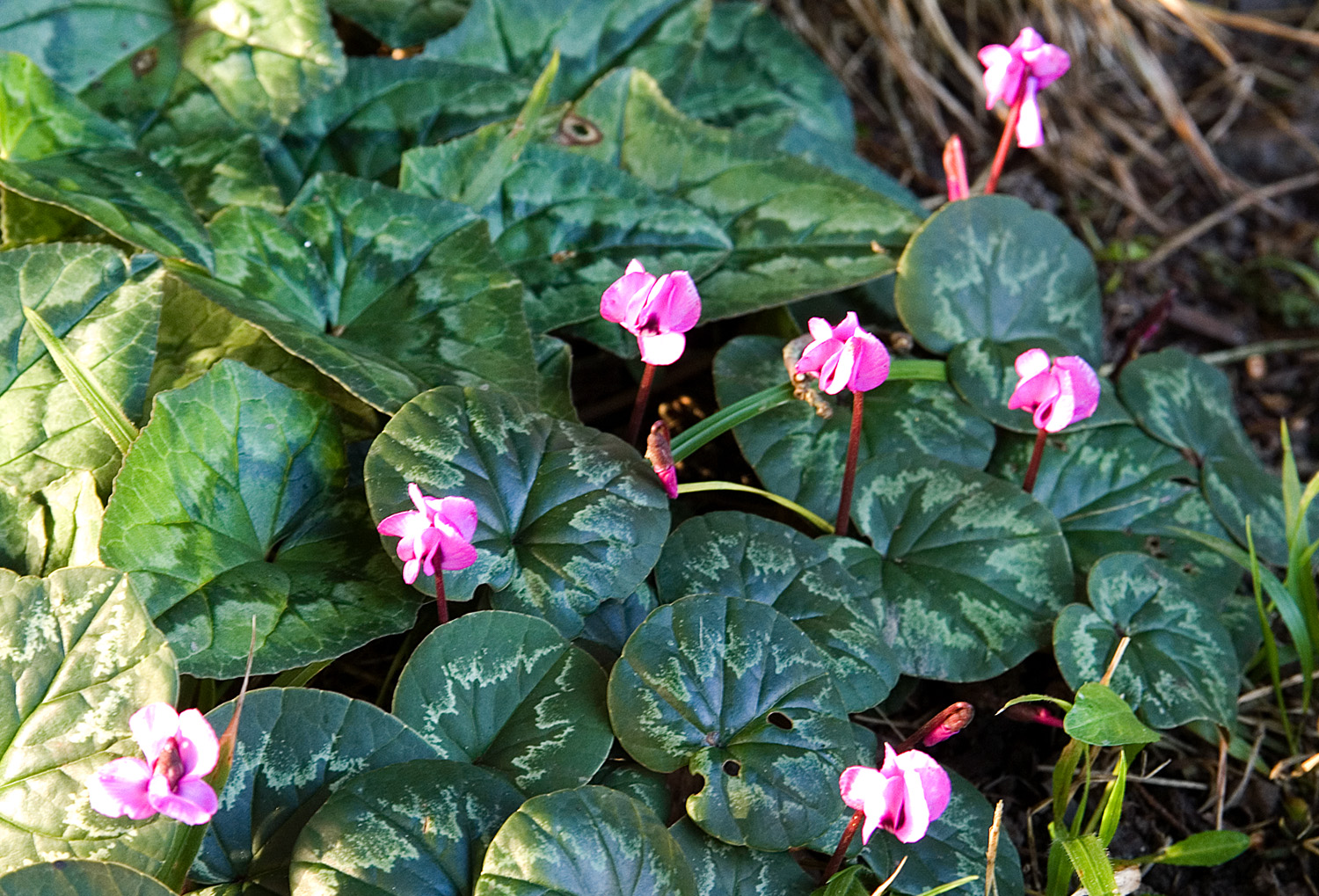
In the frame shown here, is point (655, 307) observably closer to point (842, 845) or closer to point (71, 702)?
point (842, 845)

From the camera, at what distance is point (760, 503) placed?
5.15 ft

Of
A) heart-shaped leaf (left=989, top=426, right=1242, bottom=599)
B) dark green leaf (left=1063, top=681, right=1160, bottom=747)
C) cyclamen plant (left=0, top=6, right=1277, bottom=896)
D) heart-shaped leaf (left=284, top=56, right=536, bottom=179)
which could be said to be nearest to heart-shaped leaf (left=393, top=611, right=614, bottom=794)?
cyclamen plant (left=0, top=6, right=1277, bottom=896)

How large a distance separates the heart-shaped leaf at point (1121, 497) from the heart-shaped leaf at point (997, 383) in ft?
0.11

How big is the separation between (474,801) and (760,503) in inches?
27.6

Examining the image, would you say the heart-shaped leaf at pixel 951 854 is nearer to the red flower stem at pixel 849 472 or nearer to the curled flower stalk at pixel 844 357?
the red flower stem at pixel 849 472

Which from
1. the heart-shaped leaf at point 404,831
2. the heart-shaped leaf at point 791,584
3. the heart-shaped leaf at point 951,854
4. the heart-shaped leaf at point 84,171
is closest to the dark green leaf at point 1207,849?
the heart-shaped leaf at point 951,854

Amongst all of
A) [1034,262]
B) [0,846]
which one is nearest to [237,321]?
[0,846]

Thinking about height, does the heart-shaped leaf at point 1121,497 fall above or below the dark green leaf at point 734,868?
below

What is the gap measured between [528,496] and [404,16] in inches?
43.3

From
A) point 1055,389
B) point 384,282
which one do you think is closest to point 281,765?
point 384,282

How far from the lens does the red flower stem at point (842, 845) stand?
992mm

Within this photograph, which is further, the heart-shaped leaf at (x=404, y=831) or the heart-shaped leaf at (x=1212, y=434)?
the heart-shaped leaf at (x=1212, y=434)

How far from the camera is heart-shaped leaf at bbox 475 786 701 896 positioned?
916mm

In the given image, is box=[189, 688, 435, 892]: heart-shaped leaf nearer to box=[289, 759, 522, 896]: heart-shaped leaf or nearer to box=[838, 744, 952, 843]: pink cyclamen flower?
box=[289, 759, 522, 896]: heart-shaped leaf
